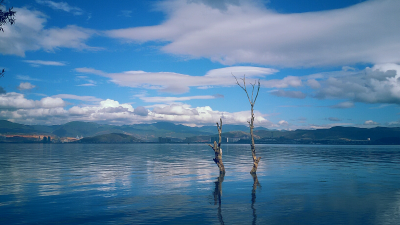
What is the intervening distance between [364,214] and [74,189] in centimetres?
2984

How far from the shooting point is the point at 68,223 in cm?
1941

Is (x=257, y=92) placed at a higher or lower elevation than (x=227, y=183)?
higher

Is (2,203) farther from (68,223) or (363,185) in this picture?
(363,185)

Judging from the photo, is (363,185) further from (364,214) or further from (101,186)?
(101,186)

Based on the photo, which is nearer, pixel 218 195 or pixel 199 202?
pixel 199 202

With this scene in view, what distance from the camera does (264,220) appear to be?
19.8 m

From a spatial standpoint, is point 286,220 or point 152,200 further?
point 152,200

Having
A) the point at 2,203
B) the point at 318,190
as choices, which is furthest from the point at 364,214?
the point at 2,203

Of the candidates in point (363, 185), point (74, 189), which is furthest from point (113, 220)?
point (363, 185)

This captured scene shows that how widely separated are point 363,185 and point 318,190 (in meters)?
8.18

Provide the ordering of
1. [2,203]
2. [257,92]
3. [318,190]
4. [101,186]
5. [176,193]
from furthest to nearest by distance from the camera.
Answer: [257,92] < [101,186] < [318,190] < [176,193] < [2,203]

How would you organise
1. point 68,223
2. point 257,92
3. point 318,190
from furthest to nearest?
point 257,92 < point 318,190 < point 68,223

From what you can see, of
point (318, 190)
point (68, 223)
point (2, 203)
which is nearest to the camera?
point (68, 223)

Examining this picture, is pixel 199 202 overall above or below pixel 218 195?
above
